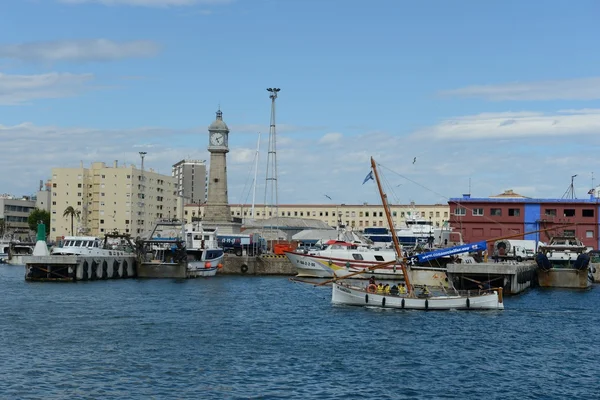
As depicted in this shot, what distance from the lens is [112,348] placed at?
1775 inches

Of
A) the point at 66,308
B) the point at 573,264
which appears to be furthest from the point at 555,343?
the point at 573,264

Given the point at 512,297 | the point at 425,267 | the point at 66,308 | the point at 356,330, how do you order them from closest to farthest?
the point at 356,330, the point at 66,308, the point at 512,297, the point at 425,267

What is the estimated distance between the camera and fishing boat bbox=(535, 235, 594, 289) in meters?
92.0

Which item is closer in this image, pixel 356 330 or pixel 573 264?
pixel 356 330

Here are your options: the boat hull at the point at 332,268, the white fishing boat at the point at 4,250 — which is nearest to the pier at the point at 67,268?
the boat hull at the point at 332,268

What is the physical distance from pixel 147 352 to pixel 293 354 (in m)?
7.64

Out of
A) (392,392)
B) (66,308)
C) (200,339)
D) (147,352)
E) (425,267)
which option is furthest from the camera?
(425,267)

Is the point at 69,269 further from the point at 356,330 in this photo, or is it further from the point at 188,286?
the point at 356,330

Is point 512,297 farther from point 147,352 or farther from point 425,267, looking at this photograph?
point 147,352

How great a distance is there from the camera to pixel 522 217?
4808 inches

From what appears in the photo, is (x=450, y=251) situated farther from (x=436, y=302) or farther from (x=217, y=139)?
(x=217, y=139)

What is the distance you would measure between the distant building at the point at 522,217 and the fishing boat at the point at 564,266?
19462mm

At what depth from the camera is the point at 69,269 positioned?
92.5 metres

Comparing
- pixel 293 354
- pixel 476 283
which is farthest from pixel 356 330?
pixel 476 283
